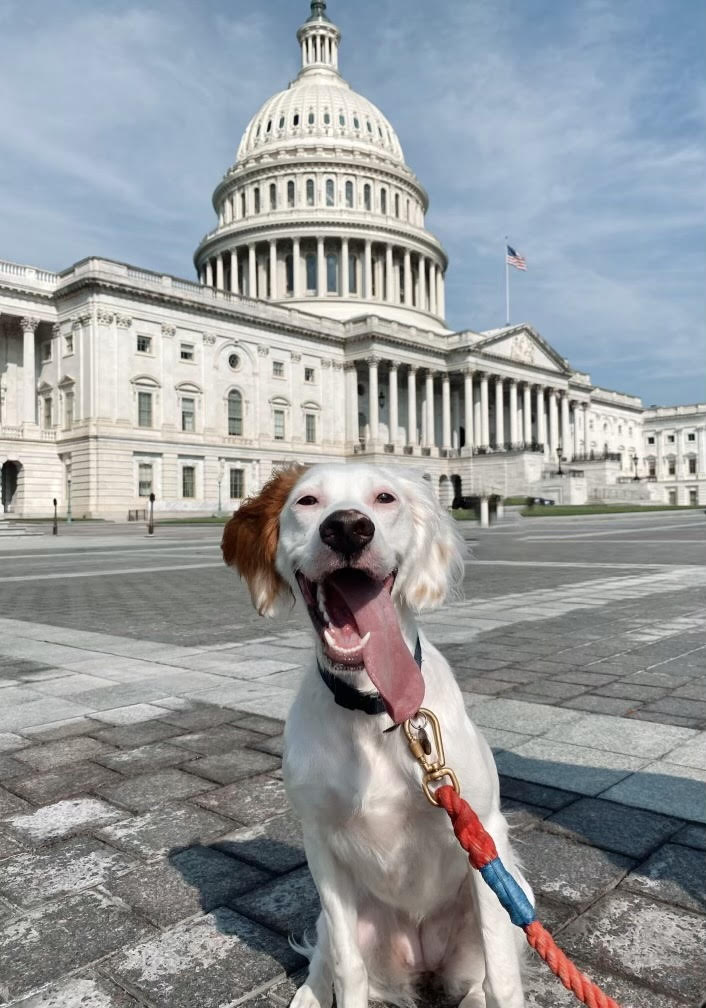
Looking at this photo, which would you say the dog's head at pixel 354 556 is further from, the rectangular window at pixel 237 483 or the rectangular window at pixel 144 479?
the rectangular window at pixel 237 483

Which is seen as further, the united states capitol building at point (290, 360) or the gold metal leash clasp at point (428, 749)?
the united states capitol building at point (290, 360)

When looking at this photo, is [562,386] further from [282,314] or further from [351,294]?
[282,314]

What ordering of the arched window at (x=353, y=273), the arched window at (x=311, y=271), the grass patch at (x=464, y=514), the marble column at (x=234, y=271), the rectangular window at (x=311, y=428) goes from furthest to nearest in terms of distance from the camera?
1. the marble column at (x=234, y=271)
2. the arched window at (x=353, y=273)
3. the arched window at (x=311, y=271)
4. the rectangular window at (x=311, y=428)
5. the grass patch at (x=464, y=514)

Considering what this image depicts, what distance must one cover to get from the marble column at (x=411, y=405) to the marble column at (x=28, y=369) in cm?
3374

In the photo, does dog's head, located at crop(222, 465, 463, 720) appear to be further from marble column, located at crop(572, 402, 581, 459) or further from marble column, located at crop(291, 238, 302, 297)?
marble column, located at crop(572, 402, 581, 459)

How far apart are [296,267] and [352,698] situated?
257 feet

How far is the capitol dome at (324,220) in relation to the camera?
75.8 m

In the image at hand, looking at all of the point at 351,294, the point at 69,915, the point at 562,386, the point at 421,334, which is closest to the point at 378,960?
the point at 69,915

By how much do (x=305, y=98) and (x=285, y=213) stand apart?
17608 mm

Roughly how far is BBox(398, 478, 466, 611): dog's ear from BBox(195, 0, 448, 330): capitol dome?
240 feet

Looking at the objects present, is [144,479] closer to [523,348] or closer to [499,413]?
[499,413]

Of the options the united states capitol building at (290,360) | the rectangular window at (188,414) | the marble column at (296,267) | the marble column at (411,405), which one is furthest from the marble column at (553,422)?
the rectangular window at (188,414)

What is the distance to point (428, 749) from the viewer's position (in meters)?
2.01

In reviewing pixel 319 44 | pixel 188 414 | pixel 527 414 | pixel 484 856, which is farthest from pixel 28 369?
pixel 319 44
